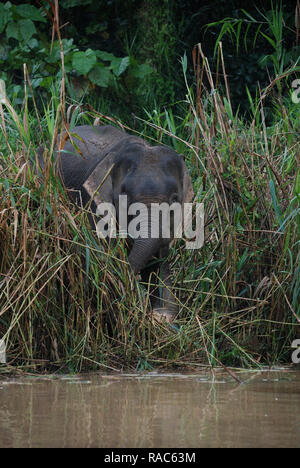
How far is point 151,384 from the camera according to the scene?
420 cm

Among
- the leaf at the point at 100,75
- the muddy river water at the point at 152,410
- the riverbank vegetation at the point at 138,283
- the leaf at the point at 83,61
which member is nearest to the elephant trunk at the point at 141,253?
the riverbank vegetation at the point at 138,283

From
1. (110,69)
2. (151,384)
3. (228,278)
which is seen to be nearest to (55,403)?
(151,384)

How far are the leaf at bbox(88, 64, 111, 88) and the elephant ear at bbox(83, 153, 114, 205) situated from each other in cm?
340

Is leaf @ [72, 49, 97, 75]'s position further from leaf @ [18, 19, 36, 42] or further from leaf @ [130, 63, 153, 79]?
leaf @ [130, 63, 153, 79]

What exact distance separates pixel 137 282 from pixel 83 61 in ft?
14.2

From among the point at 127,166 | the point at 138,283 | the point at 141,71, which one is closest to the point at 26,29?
the point at 141,71

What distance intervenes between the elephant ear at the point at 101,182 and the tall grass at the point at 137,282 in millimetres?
464

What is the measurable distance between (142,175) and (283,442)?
262 centimetres

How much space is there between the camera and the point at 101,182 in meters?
5.41

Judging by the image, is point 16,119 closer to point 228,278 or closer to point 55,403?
point 228,278

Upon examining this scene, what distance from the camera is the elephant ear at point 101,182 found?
5461mm

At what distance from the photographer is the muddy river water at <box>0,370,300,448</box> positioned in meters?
3.02

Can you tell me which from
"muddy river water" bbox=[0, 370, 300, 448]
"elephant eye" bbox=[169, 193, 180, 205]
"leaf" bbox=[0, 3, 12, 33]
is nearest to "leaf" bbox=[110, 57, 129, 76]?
"leaf" bbox=[0, 3, 12, 33]

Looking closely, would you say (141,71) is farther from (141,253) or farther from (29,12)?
(141,253)
